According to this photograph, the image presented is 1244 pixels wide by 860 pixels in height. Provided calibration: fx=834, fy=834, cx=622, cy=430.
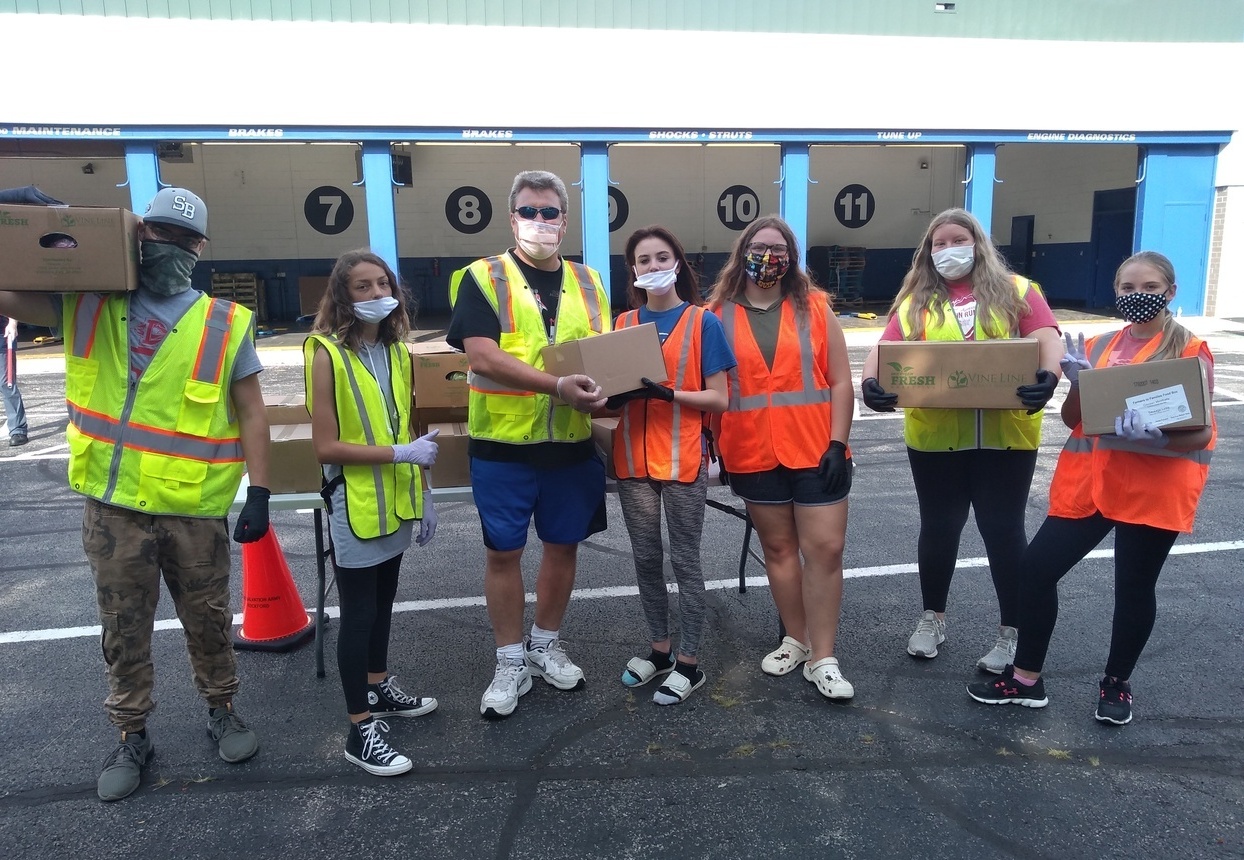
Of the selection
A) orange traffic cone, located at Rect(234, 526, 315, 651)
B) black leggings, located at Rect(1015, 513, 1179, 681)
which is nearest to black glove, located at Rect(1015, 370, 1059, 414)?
black leggings, located at Rect(1015, 513, 1179, 681)

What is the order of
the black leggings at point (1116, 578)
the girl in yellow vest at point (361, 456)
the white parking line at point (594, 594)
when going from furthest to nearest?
1. the white parking line at point (594, 594)
2. the black leggings at point (1116, 578)
3. the girl in yellow vest at point (361, 456)

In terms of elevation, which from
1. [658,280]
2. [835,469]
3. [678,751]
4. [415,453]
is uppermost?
[658,280]

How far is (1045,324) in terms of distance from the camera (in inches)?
141

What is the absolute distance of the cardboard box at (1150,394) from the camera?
2867mm

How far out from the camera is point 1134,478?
310cm

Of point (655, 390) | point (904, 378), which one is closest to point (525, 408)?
point (655, 390)

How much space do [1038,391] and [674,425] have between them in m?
1.44

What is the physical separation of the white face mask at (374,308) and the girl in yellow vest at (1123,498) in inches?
102

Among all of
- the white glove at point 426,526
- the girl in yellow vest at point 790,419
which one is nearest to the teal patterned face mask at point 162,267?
the white glove at point 426,526

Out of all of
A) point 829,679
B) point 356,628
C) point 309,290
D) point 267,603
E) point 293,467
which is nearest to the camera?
point 356,628

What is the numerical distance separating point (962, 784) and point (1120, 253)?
23491 millimetres

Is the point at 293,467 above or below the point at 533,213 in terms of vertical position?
below

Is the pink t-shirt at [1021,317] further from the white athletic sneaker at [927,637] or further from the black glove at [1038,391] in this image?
the white athletic sneaker at [927,637]

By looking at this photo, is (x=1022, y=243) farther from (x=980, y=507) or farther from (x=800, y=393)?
(x=800, y=393)
